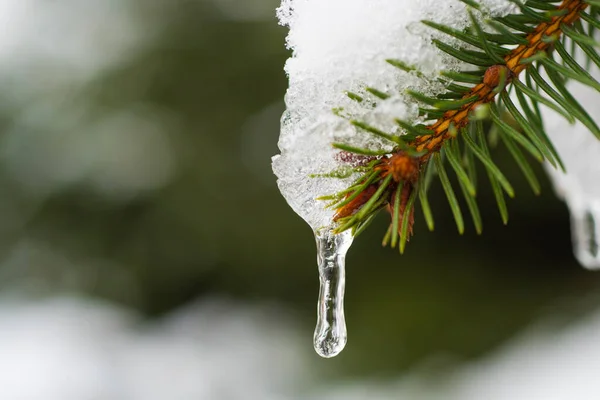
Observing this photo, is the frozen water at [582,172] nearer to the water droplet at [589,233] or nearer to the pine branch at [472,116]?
the water droplet at [589,233]

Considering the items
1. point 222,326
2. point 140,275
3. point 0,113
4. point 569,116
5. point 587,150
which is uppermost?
point 0,113

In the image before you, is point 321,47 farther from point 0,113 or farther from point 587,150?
point 0,113

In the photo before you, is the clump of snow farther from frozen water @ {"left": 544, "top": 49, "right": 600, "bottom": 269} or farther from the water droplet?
the water droplet

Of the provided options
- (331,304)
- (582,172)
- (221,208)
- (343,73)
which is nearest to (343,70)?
(343,73)

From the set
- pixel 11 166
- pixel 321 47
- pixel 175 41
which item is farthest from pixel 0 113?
pixel 321 47

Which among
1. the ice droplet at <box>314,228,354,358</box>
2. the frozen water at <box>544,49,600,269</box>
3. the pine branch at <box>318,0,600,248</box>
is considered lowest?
the ice droplet at <box>314,228,354,358</box>

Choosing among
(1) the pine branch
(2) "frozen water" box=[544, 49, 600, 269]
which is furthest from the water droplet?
(1) the pine branch

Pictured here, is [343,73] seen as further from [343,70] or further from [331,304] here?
[331,304]
